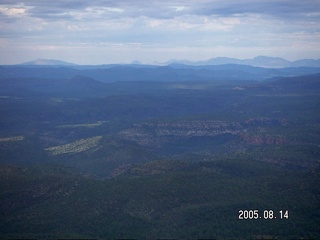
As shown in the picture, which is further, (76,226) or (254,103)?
(254,103)

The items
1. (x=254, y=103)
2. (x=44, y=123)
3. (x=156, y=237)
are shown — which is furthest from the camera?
(x=254, y=103)

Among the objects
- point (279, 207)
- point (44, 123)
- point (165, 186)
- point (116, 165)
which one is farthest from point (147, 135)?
point (279, 207)

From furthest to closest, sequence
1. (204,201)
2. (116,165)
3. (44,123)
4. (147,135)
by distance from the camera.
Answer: (44,123) → (147,135) → (116,165) → (204,201)

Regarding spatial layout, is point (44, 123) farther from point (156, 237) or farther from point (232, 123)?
point (156, 237)

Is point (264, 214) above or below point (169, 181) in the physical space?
below

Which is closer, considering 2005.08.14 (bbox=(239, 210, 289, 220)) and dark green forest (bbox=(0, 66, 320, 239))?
dark green forest (bbox=(0, 66, 320, 239))

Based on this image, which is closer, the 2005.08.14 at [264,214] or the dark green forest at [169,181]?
the dark green forest at [169,181]

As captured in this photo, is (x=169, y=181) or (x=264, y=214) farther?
(x=169, y=181)

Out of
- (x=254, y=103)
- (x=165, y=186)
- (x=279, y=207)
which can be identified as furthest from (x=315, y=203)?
(x=254, y=103)
